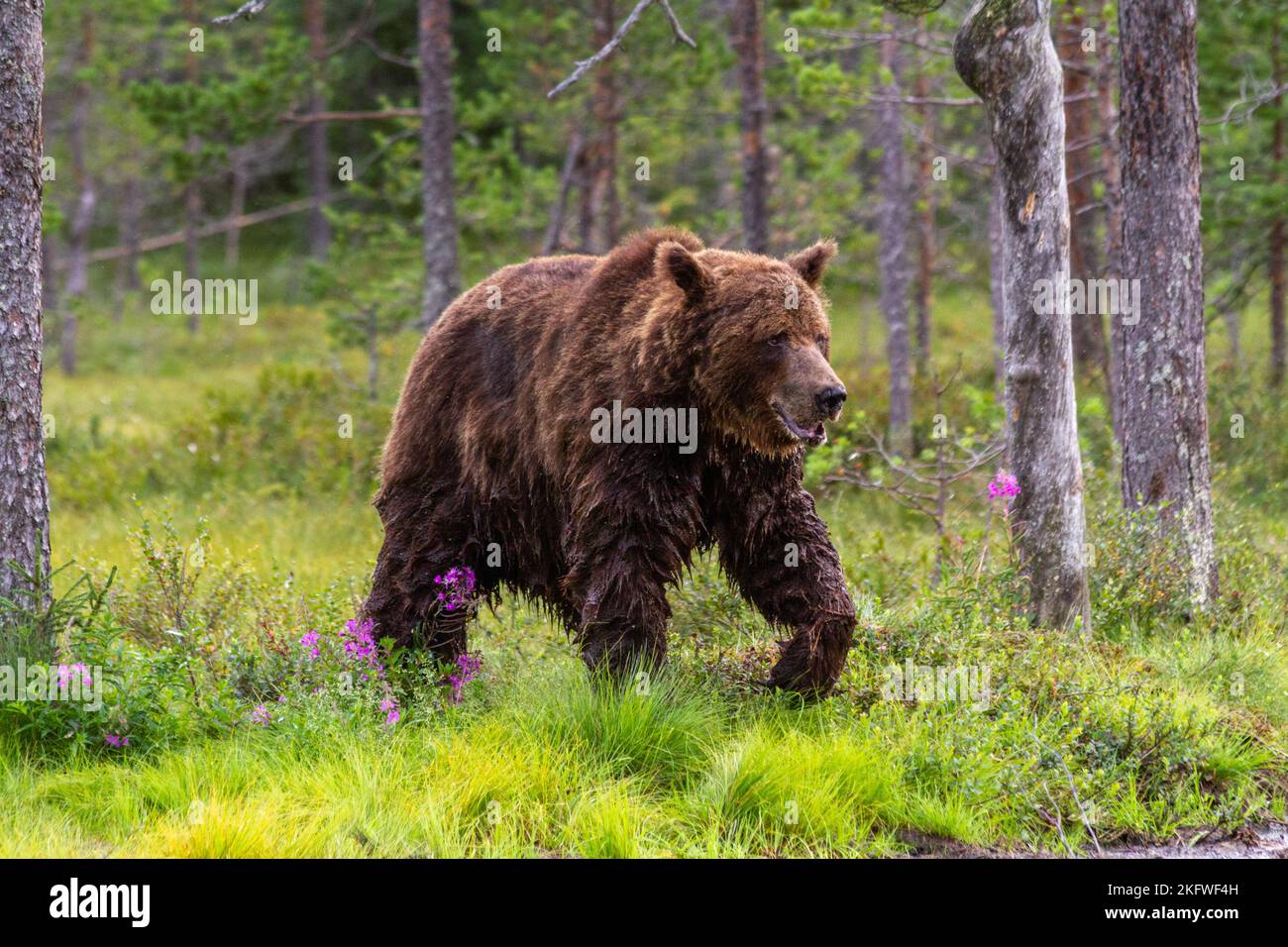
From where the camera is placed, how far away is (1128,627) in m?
7.04

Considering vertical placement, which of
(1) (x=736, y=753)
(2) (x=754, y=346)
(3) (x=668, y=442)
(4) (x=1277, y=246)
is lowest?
(1) (x=736, y=753)

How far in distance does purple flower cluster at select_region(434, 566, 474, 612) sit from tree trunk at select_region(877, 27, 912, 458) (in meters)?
7.69

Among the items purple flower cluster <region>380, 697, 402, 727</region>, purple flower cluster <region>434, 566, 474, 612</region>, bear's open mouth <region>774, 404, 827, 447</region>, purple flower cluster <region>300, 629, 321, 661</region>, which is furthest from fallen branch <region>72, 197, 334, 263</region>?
bear's open mouth <region>774, 404, 827, 447</region>

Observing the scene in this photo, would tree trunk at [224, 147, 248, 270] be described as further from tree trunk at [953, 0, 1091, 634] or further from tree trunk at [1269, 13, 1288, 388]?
tree trunk at [953, 0, 1091, 634]

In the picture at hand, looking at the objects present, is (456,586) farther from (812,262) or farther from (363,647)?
(812,262)

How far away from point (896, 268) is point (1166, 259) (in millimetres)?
7839

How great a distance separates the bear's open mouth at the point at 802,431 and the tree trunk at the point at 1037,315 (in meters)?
1.94

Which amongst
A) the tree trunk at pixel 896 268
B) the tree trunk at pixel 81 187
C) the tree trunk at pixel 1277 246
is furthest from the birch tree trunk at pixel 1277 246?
the tree trunk at pixel 81 187

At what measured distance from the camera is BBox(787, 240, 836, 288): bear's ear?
→ 19.6 feet

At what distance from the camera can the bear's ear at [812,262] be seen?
19.6 feet

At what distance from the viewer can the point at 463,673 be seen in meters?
6.29

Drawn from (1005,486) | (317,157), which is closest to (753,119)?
(1005,486)

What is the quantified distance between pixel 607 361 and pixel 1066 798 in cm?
272

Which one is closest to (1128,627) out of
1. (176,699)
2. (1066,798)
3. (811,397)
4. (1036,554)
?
(1036,554)
